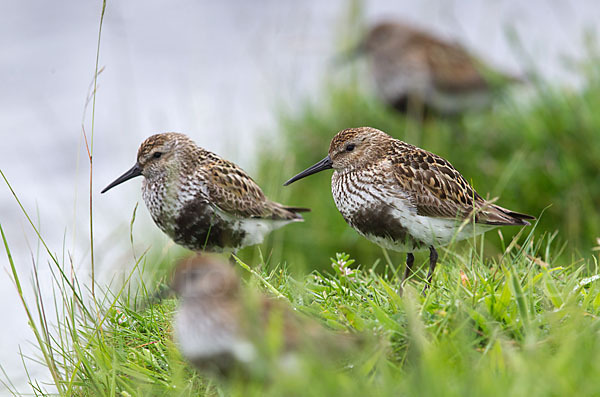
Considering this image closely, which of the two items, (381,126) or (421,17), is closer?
(381,126)

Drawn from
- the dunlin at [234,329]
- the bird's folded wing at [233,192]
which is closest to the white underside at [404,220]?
the bird's folded wing at [233,192]

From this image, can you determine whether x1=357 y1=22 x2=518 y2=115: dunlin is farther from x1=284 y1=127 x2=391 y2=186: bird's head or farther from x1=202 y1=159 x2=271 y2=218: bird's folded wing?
x1=284 y1=127 x2=391 y2=186: bird's head

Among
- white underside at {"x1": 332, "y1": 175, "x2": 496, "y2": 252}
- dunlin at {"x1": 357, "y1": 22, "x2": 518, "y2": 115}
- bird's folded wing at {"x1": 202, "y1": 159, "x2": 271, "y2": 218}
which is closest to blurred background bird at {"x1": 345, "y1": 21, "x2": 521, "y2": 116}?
dunlin at {"x1": 357, "y1": 22, "x2": 518, "y2": 115}

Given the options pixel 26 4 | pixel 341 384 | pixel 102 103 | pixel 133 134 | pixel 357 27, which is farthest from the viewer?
pixel 26 4

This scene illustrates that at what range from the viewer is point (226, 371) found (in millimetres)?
2883

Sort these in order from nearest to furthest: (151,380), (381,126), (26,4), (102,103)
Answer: (151,380)
(381,126)
(102,103)
(26,4)

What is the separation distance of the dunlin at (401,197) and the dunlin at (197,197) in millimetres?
666

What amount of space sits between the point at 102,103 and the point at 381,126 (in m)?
4.97

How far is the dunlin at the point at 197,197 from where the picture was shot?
4723 millimetres

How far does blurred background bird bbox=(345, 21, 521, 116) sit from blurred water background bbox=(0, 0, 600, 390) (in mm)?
327

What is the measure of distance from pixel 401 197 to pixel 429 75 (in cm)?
502

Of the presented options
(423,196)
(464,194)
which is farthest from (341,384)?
(464,194)

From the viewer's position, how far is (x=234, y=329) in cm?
287

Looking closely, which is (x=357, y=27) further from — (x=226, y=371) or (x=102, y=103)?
(x=226, y=371)
